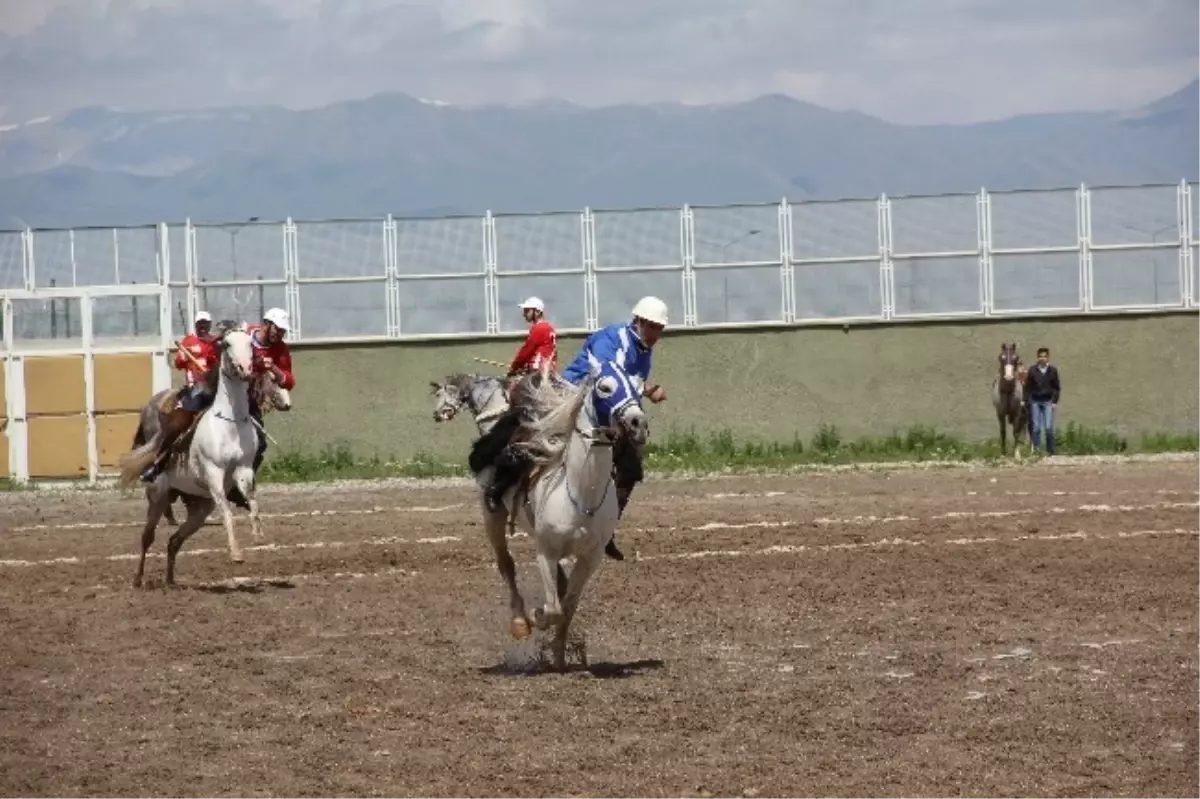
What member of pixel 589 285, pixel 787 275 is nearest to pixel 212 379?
pixel 589 285

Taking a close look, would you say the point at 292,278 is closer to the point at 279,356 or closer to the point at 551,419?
the point at 279,356

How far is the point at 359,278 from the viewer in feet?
140

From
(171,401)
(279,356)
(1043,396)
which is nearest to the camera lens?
(171,401)

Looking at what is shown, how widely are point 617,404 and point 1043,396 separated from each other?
2581 cm

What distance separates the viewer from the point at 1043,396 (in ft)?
128

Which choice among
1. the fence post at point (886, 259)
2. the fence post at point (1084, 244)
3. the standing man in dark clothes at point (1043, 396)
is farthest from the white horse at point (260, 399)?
the fence post at point (1084, 244)

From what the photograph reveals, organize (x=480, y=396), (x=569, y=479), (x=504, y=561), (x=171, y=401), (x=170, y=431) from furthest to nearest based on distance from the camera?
1. (x=171, y=401)
2. (x=170, y=431)
3. (x=480, y=396)
4. (x=504, y=561)
5. (x=569, y=479)

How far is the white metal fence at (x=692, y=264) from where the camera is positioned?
1678 inches

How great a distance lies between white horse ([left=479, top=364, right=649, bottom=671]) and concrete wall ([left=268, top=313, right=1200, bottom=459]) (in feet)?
87.1

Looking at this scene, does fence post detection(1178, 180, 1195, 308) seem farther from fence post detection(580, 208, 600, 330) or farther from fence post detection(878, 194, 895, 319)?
fence post detection(580, 208, 600, 330)

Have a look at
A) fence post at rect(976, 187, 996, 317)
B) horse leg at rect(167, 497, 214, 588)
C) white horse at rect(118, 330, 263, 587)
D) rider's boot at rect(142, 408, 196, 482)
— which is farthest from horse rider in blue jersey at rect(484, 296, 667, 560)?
fence post at rect(976, 187, 996, 317)

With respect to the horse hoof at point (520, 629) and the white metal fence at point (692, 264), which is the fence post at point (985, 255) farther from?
the horse hoof at point (520, 629)

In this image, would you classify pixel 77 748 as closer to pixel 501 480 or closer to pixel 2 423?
pixel 501 480

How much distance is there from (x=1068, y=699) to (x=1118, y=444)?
92.2 feet
